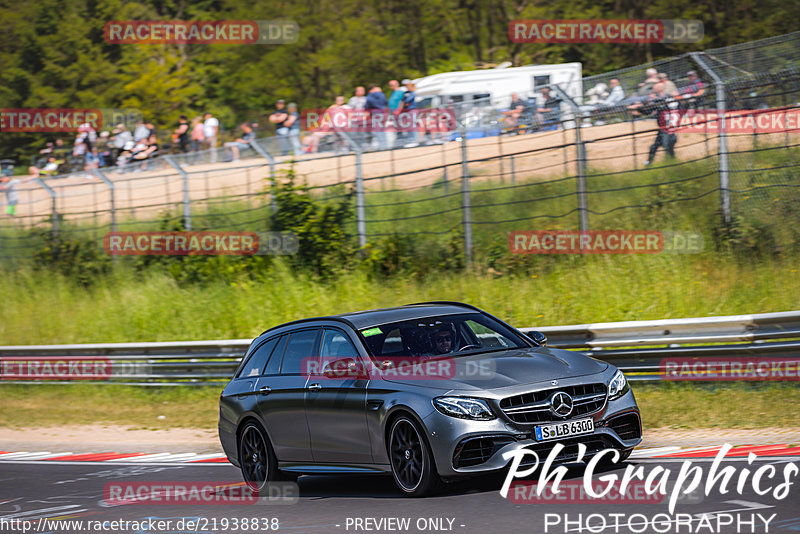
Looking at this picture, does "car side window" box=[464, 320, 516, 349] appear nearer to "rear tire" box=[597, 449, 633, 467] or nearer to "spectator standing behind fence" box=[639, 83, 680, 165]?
"rear tire" box=[597, 449, 633, 467]

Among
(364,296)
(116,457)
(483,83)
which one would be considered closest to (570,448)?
(116,457)

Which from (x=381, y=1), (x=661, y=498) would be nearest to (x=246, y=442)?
(x=661, y=498)

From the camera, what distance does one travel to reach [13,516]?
9.55 meters

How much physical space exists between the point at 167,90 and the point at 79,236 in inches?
773

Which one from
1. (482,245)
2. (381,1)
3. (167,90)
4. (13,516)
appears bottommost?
(13,516)

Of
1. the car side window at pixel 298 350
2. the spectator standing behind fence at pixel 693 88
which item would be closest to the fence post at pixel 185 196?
the spectator standing behind fence at pixel 693 88

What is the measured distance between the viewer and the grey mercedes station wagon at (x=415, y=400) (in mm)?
8000

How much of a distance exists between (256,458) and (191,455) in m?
3.63

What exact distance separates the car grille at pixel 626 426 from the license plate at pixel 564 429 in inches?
9.3

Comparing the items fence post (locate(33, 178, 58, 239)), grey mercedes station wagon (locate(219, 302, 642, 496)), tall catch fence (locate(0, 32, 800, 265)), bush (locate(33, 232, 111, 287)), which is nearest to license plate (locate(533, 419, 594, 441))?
grey mercedes station wagon (locate(219, 302, 642, 496))

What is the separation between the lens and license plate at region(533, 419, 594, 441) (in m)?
8.01

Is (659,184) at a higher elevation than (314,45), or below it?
below

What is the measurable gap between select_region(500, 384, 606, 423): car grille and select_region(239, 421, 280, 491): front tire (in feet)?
9.17

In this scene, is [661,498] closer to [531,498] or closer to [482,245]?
[531,498]
